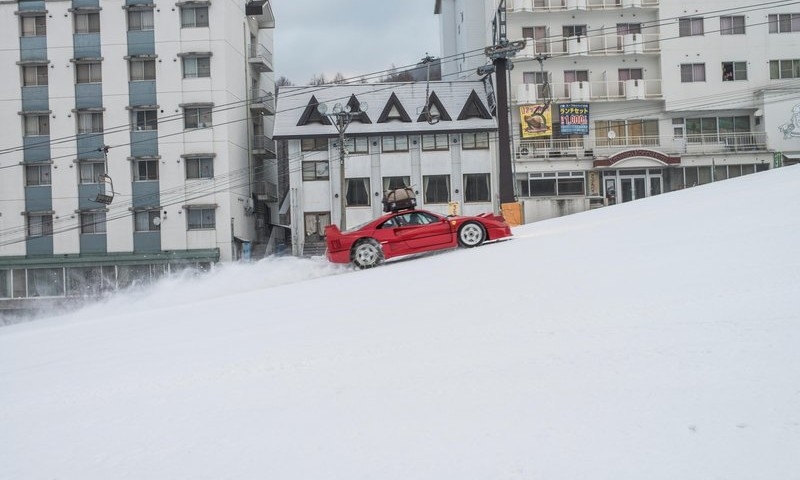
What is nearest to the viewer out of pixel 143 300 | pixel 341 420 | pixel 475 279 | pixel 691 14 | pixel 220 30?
pixel 341 420

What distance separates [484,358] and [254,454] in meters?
2.50

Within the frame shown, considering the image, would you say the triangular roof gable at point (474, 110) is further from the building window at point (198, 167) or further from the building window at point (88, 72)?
the building window at point (88, 72)

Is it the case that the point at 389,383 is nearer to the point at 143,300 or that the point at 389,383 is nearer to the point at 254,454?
the point at 254,454

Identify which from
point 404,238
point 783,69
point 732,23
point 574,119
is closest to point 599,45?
point 574,119

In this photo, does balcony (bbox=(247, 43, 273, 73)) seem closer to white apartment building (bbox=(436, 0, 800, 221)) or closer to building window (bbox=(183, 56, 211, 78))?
building window (bbox=(183, 56, 211, 78))

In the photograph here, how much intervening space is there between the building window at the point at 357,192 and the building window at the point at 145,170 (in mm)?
11334

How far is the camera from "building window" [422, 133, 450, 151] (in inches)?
1649

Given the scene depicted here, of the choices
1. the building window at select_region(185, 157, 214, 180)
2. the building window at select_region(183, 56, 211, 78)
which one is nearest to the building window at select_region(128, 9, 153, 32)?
the building window at select_region(183, 56, 211, 78)

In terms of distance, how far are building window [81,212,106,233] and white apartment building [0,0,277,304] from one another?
6cm

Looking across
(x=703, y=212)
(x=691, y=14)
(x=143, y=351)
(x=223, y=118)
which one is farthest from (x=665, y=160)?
(x=143, y=351)

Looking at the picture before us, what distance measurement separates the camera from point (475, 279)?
1129cm

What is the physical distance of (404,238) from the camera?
1706 centimetres

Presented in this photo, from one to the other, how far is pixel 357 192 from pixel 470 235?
25.3 m

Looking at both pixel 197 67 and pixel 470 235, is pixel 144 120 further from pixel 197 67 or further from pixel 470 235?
pixel 470 235
